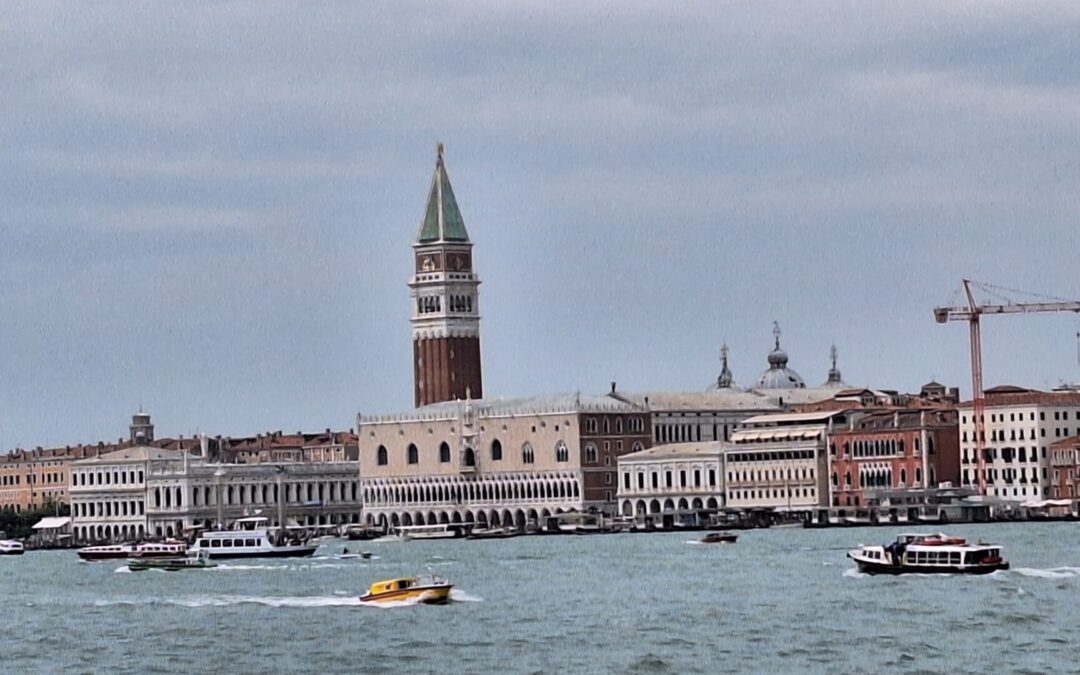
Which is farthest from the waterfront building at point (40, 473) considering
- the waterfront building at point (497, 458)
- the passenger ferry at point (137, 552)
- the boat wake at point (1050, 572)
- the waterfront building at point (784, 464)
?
the boat wake at point (1050, 572)

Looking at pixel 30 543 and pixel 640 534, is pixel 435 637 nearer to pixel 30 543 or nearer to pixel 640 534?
pixel 640 534

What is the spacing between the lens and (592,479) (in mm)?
139125

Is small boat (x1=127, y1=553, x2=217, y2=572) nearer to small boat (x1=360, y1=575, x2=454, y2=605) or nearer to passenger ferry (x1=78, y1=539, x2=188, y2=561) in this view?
passenger ferry (x1=78, y1=539, x2=188, y2=561)

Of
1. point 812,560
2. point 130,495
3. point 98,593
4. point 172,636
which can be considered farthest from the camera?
point 130,495

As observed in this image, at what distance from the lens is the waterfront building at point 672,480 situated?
134 meters

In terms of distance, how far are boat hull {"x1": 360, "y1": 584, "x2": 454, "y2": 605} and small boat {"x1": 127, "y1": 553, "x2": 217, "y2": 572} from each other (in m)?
26.2

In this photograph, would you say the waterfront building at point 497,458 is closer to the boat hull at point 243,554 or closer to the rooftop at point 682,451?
the rooftop at point 682,451

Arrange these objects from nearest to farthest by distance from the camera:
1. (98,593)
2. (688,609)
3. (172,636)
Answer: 1. (172,636)
2. (688,609)
3. (98,593)

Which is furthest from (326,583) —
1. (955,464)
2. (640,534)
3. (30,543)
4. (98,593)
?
(30,543)

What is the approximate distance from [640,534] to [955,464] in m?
Result: 12.8

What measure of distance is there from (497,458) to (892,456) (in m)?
21.1

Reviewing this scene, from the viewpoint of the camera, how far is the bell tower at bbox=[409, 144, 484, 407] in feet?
502

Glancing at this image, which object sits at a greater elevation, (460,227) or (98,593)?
(460,227)

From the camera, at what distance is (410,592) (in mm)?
62875
